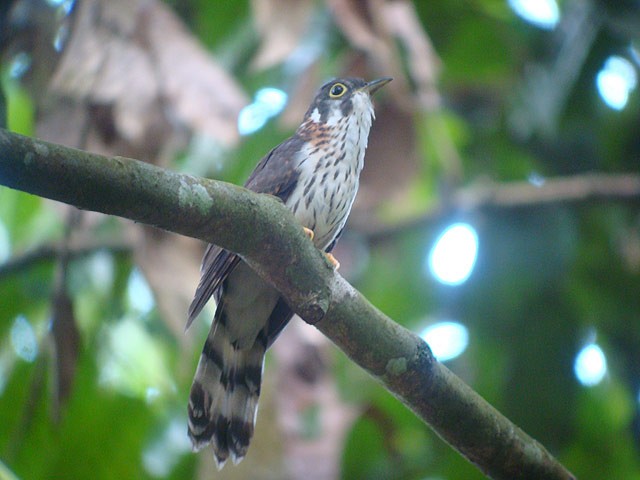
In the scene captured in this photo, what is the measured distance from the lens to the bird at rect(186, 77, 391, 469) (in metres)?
4.23

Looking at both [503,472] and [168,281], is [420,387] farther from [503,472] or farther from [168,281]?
[168,281]

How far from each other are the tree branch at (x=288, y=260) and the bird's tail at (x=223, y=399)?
1.10 m

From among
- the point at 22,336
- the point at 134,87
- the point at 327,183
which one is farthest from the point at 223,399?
the point at 22,336

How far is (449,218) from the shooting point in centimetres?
677

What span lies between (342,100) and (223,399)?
1.62 meters

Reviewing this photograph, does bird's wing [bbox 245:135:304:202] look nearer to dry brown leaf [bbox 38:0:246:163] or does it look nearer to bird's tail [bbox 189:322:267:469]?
dry brown leaf [bbox 38:0:246:163]

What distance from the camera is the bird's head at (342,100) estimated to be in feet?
15.5

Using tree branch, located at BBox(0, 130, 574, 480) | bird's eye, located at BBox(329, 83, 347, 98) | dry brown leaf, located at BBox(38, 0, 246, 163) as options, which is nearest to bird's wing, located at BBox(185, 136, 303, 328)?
dry brown leaf, located at BBox(38, 0, 246, 163)

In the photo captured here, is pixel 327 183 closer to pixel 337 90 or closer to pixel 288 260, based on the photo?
pixel 337 90

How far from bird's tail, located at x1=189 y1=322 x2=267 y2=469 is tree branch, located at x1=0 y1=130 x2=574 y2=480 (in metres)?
1.10

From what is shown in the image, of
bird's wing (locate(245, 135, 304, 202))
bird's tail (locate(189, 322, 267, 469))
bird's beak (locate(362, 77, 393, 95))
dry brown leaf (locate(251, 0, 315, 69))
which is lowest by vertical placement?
bird's tail (locate(189, 322, 267, 469))

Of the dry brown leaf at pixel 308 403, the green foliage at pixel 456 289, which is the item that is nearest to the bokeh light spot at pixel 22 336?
the green foliage at pixel 456 289

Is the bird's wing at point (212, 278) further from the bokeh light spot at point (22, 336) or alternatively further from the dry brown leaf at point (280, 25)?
the bokeh light spot at point (22, 336)

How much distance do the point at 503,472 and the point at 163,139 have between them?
225cm
